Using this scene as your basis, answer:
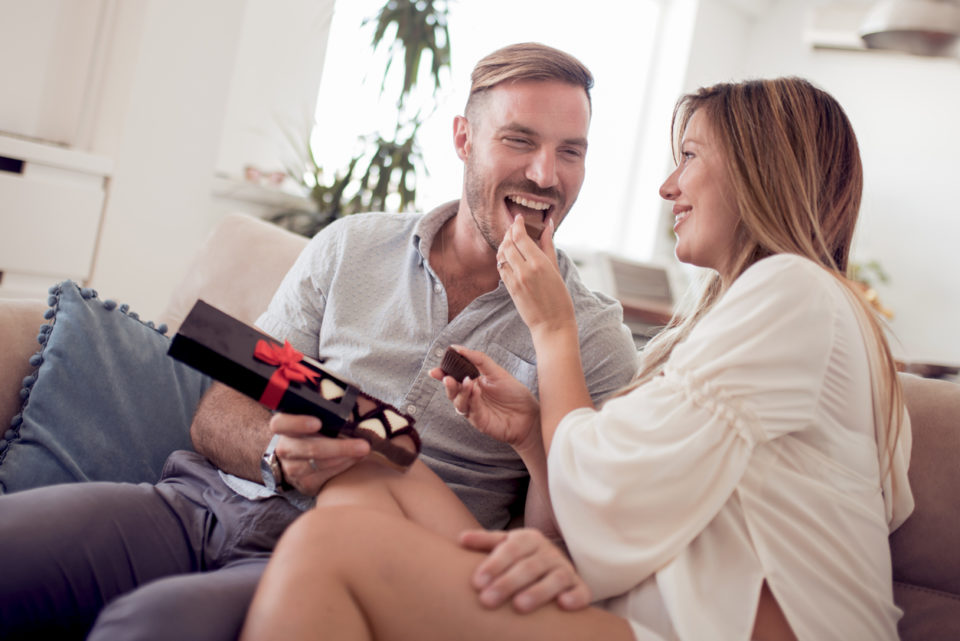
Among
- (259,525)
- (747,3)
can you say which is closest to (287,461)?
(259,525)

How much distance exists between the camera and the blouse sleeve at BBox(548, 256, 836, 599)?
97cm

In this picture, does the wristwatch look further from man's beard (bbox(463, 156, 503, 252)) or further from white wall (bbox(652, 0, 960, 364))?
Answer: white wall (bbox(652, 0, 960, 364))

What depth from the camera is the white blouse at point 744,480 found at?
0.97 metres

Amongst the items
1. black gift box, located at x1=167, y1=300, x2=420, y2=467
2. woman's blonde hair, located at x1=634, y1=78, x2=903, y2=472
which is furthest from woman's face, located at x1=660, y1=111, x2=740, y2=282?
black gift box, located at x1=167, y1=300, x2=420, y2=467

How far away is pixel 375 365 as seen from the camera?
154cm

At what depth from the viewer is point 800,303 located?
1.00m

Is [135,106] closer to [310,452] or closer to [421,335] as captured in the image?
[421,335]

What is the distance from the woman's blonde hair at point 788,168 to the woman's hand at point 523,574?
393 mm

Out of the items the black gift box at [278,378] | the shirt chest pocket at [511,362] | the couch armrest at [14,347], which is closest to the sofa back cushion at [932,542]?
the shirt chest pocket at [511,362]

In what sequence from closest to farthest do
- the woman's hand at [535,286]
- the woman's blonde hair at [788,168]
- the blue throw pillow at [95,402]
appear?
the woman's blonde hair at [788,168] < the woman's hand at [535,286] < the blue throw pillow at [95,402]

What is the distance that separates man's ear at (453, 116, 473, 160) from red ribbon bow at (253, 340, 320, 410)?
0.83 metres

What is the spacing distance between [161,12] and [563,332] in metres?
2.28

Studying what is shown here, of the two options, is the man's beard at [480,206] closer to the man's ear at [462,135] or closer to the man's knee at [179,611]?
the man's ear at [462,135]

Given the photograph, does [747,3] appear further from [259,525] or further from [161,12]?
[259,525]
